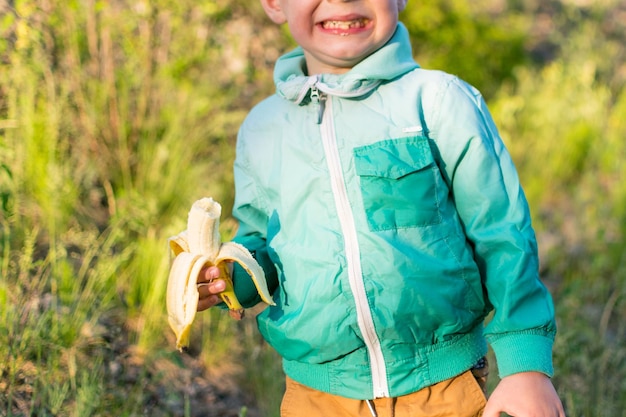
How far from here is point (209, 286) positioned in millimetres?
1856

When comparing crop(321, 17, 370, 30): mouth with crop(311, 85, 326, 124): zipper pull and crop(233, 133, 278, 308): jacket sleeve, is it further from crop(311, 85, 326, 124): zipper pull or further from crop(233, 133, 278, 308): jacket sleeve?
crop(233, 133, 278, 308): jacket sleeve

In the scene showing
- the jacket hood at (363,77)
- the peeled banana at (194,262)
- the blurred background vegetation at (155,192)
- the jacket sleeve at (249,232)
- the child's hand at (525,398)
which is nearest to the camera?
the child's hand at (525,398)

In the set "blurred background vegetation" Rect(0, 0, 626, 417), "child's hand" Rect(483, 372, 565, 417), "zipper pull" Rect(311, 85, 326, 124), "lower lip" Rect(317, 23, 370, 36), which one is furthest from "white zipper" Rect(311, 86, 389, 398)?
"blurred background vegetation" Rect(0, 0, 626, 417)

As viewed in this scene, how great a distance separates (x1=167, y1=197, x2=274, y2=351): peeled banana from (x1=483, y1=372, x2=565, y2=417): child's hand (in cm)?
57

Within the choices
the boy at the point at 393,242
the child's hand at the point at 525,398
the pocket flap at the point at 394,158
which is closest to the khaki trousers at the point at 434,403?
the boy at the point at 393,242

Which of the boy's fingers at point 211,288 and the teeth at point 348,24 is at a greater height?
the teeth at point 348,24

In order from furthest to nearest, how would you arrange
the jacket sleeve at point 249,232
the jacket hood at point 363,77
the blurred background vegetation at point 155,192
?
1. the blurred background vegetation at point 155,192
2. the jacket sleeve at point 249,232
3. the jacket hood at point 363,77

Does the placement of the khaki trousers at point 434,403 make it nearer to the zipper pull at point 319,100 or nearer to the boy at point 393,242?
the boy at point 393,242

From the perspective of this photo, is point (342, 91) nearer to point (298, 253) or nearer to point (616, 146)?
point (298, 253)

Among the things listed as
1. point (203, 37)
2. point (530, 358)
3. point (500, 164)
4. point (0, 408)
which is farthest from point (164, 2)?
point (530, 358)

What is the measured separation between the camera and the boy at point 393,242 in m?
1.79

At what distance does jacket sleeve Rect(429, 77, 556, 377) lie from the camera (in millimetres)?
1733

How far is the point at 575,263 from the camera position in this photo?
4.52 meters

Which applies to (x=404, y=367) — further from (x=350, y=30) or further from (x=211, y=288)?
(x=350, y=30)
